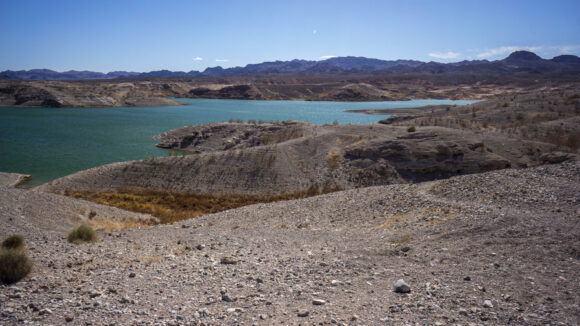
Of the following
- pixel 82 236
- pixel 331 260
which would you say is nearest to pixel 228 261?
pixel 331 260

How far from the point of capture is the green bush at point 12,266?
682 centimetres

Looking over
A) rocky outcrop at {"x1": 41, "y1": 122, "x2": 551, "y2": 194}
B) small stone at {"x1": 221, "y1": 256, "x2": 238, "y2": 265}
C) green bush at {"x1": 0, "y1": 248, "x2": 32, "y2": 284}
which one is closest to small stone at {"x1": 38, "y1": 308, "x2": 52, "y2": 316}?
green bush at {"x1": 0, "y1": 248, "x2": 32, "y2": 284}

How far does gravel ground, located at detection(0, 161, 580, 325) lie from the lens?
5.78m

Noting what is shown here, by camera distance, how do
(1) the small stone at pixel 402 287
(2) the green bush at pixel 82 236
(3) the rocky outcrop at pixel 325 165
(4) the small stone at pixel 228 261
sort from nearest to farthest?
1. (1) the small stone at pixel 402 287
2. (4) the small stone at pixel 228 261
3. (2) the green bush at pixel 82 236
4. (3) the rocky outcrop at pixel 325 165

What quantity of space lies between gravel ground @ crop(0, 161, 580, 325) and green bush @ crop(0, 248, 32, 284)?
8.0 inches

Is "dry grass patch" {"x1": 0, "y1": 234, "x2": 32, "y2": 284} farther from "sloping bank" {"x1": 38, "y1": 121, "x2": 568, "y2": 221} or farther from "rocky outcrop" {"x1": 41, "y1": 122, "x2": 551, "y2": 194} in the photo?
"rocky outcrop" {"x1": 41, "y1": 122, "x2": 551, "y2": 194}

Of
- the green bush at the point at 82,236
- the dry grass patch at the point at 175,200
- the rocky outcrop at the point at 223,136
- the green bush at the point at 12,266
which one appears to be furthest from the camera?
the rocky outcrop at the point at 223,136

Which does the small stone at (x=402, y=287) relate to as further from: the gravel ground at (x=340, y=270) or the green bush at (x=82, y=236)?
the green bush at (x=82, y=236)

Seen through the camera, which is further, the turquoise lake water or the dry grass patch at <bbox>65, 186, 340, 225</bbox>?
the turquoise lake water

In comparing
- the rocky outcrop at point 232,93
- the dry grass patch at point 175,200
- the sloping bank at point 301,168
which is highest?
the rocky outcrop at point 232,93

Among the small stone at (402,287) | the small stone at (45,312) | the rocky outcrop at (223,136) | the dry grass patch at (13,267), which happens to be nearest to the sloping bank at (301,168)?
the rocky outcrop at (223,136)

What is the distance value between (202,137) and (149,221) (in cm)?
2702

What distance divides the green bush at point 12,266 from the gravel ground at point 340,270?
0.20 m

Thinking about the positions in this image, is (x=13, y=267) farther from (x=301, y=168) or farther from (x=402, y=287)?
(x=301, y=168)
